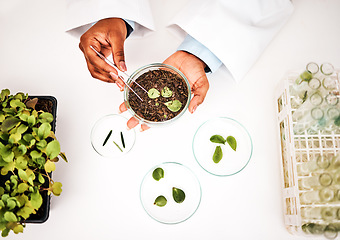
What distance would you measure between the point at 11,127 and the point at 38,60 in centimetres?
34

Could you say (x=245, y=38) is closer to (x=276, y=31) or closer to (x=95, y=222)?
(x=276, y=31)

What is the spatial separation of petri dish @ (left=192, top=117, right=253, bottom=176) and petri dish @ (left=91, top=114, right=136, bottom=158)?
0.19 m

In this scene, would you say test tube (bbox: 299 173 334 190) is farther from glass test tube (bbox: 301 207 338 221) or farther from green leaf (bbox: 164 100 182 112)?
green leaf (bbox: 164 100 182 112)

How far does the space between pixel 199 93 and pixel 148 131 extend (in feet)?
0.59

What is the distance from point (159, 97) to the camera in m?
0.73

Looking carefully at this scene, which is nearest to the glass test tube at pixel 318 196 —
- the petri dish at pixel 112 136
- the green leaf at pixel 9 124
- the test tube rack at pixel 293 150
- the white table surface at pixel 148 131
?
the test tube rack at pixel 293 150

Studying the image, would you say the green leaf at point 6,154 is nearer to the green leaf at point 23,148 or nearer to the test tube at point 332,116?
the green leaf at point 23,148

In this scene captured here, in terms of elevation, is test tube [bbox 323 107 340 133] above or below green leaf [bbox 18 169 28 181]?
above

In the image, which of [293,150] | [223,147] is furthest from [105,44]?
[293,150]

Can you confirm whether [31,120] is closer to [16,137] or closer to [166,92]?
[16,137]

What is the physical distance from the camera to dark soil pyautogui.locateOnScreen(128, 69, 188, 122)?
28.7 inches

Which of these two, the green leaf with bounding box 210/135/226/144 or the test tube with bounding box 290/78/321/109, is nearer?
the test tube with bounding box 290/78/321/109

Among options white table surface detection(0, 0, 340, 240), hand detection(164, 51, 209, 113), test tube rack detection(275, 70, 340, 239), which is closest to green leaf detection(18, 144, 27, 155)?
white table surface detection(0, 0, 340, 240)

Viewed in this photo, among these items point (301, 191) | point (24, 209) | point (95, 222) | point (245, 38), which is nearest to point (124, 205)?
point (95, 222)
